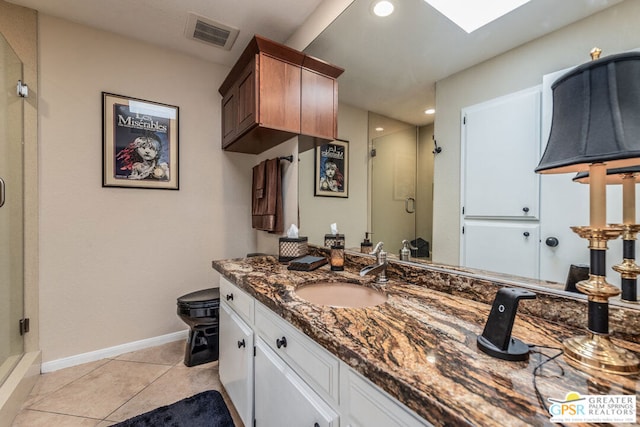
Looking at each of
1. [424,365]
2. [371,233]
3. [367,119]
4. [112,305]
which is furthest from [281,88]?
[112,305]

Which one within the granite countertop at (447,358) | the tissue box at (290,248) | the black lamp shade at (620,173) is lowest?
the granite countertop at (447,358)

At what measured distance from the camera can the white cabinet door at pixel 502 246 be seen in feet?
2.87

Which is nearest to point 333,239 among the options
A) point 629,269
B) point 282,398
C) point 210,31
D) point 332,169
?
point 332,169

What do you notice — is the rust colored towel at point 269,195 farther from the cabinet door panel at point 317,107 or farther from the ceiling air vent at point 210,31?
the ceiling air vent at point 210,31

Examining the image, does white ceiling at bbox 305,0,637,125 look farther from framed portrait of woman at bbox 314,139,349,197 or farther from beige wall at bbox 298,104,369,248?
framed portrait of woman at bbox 314,139,349,197

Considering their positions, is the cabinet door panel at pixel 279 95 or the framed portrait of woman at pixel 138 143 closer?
the cabinet door panel at pixel 279 95

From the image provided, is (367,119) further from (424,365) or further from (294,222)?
(424,365)

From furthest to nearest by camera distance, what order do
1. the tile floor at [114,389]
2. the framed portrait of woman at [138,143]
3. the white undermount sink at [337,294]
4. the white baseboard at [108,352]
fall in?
1. the framed portrait of woman at [138,143]
2. the white baseboard at [108,352]
3. the tile floor at [114,389]
4. the white undermount sink at [337,294]

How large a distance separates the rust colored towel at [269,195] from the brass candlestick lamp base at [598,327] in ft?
5.87

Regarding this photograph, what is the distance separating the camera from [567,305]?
0.76 m

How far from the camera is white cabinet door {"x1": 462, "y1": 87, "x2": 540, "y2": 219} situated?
2.77ft

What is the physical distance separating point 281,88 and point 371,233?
1141 millimetres

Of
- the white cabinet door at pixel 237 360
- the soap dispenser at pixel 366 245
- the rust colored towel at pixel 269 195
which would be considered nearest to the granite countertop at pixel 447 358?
the white cabinet door at pixel 237 360

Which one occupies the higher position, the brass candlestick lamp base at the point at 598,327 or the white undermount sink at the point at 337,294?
the brass candlestick lamp base at the point at 598,327
